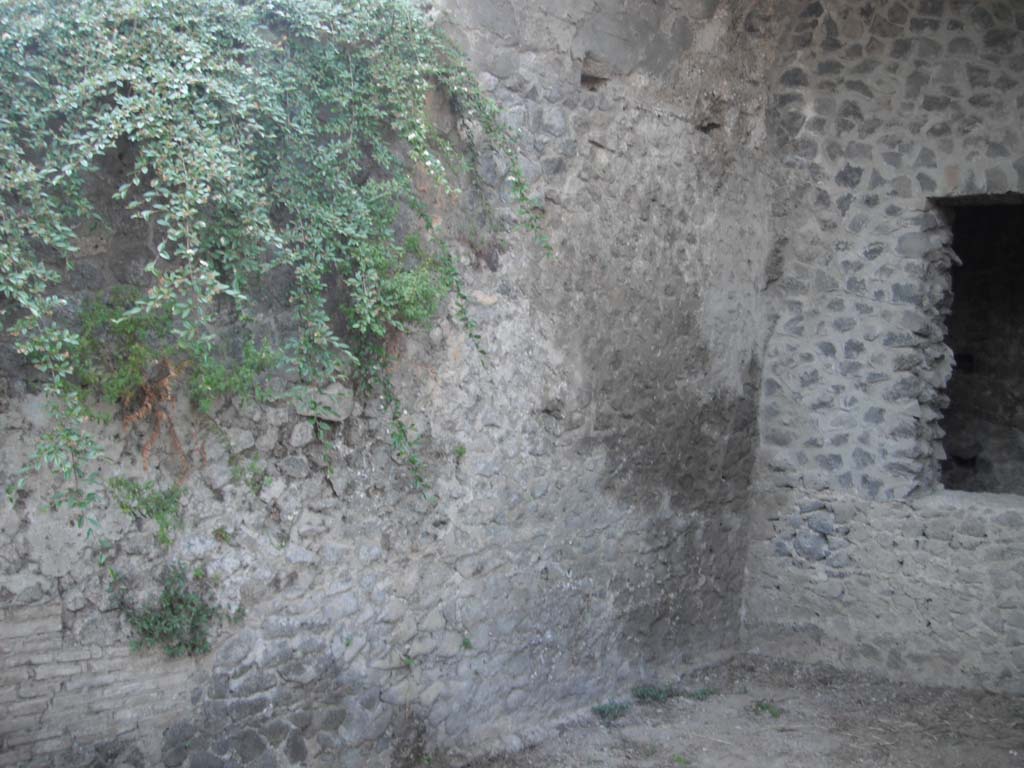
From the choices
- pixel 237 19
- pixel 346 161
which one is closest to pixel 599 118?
pixel 346 161

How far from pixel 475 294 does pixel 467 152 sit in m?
0.61

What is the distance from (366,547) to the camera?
14.8 ft

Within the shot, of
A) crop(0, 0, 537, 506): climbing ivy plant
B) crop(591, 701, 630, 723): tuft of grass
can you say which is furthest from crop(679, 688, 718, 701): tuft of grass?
crop(0, 0, 537, 506): climbing ivy plant

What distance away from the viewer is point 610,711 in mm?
5535

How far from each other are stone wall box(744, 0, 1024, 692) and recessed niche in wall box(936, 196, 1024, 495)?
1927mm

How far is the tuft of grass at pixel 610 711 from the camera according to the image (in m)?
5.51

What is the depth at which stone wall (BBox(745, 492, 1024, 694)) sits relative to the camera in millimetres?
5969

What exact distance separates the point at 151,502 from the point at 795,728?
3.45m

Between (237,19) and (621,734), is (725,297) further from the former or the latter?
(237,19)

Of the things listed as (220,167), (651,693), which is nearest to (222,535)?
(220,167)

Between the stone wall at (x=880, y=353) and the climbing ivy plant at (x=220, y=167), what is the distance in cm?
274

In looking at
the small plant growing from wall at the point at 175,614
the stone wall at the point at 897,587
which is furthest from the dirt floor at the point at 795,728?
the small plant growing from wall at the point at 175,614

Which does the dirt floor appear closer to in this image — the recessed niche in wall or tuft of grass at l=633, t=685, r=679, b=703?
tuft of grass at l=633, t=685, r=679, b=703

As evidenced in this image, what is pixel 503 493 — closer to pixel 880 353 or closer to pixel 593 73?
pixel 593 73
